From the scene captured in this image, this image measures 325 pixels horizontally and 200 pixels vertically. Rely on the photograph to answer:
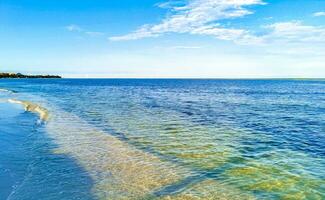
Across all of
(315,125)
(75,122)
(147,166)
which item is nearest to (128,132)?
(75,122)

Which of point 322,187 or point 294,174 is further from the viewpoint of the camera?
point 294,174

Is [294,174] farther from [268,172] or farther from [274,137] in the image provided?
[274,137]

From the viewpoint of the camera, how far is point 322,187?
32.8 feet

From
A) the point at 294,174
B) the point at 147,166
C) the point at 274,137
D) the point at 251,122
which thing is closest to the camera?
the point at 294,174

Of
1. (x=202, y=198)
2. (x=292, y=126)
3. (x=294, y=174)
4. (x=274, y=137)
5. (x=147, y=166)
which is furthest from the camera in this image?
(x=292, y=126)

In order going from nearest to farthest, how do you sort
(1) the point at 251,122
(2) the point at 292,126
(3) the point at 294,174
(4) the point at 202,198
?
(4) the point at 202,198
(3) the point at 294,174
(2) the point at 292,126
(1) the point at 251,122

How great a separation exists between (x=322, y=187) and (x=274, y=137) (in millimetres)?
8462

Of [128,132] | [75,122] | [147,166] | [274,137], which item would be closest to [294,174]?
[147,166]

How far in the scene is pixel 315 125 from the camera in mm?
22766

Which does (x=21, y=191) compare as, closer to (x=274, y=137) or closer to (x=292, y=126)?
(x=274, y=137)

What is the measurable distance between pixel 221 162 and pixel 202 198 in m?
3.78

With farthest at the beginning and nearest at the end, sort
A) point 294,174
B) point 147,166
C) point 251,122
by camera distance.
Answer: point 251,122
point 147,166
point 294,174

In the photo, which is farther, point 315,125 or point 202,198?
point 315,125

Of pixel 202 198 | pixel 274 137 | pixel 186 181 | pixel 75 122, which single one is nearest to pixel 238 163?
pixel 186 181
